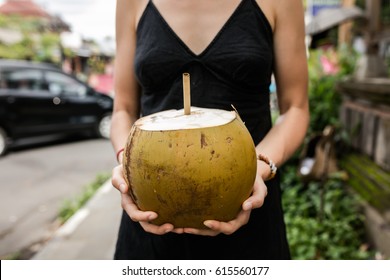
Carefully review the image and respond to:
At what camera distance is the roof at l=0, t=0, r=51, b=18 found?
15057mm

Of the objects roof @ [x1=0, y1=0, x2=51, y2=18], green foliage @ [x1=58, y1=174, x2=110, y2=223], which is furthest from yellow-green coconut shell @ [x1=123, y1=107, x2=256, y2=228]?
roof @ [x1=0, y1=0, x2=51, y2=18]

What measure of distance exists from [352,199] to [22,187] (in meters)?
3.27

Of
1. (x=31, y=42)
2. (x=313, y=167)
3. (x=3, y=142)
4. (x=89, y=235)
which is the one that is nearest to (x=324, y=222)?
(x=313, y=167)

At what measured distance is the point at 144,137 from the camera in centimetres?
82

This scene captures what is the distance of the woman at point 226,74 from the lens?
990 millimetres

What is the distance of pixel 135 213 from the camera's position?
867 millimetres

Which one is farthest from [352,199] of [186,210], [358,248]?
[186,210]

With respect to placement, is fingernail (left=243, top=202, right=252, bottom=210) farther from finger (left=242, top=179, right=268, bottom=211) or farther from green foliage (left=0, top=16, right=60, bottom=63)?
green foliage (left=0, top=16, right=60, bottom=63)

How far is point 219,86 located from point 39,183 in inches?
154

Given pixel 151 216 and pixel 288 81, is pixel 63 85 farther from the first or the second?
pixel 151 216

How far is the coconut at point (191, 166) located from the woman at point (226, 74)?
0.10 meters

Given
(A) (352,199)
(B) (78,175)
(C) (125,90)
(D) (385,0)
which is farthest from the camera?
(B) (78,175)

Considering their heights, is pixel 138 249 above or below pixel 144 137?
below
